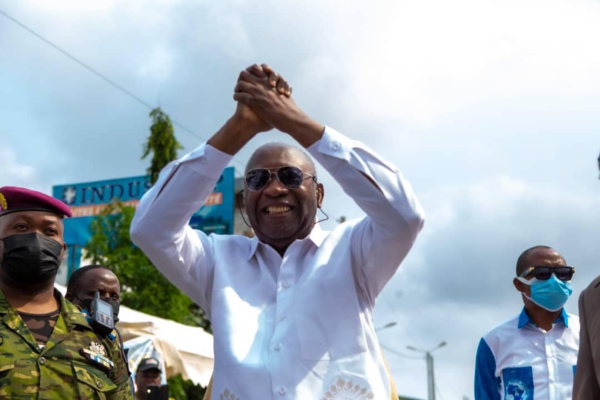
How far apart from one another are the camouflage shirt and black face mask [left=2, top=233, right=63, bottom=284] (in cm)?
13

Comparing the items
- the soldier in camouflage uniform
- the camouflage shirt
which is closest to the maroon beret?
the soldier in camouflage uniform

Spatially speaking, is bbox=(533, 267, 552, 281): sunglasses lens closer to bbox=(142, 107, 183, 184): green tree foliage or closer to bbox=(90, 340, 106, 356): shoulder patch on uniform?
bbox=(90, 340, 106, 356): shoulder patch on uniform

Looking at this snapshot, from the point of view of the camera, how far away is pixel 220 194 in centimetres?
2978

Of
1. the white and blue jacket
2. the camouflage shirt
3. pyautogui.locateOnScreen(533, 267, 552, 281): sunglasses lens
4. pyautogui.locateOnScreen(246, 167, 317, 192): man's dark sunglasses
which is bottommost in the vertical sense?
the camouflage shirt

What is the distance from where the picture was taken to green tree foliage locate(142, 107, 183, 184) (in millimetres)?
25281

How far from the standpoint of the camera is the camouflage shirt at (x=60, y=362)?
3834 millimetres

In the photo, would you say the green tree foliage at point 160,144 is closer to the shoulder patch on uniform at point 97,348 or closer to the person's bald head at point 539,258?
the person's bald head at point 539,258

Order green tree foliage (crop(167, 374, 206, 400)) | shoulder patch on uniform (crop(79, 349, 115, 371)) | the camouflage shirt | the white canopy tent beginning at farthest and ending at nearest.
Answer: green tree foliage (crop(167, 374, 206, 400))
the white canopy tent
shoulder patch on uniform (crop(79, 349, 115, 371))
the camouflage shirt

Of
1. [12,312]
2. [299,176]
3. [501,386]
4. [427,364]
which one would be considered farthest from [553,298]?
[427,364]

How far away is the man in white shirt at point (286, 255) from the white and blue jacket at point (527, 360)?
11.8 ft

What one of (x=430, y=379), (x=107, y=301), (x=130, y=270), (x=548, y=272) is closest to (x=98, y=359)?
(x=107, y=301)

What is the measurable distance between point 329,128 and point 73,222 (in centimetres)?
3027

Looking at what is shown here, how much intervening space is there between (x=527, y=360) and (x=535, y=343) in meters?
0.15

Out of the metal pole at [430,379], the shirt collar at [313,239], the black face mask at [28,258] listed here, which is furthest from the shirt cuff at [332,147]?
the metal pole at [430,379]
